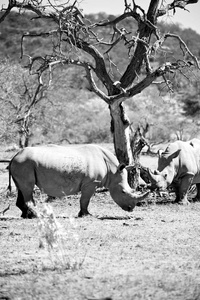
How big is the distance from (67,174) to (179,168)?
11.6 ft

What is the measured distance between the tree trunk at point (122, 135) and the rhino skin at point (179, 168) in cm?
77

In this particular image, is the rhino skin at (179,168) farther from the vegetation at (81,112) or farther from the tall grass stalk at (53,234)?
the vegetation at (81,112)

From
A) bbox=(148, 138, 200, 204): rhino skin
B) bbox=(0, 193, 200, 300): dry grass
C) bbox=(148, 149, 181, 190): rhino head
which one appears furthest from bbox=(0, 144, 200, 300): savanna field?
bbox=(148, 138, 200, 204): rhino skin

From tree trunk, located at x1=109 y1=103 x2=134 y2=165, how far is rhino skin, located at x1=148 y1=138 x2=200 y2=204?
770 mm

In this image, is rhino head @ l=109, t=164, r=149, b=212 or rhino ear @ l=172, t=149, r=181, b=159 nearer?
rhino head @ l=109, t=164, r=149, b=212

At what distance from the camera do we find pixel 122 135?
14148 millimetres

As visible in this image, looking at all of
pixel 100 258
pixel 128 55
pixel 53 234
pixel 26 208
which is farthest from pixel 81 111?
pixel 53 234

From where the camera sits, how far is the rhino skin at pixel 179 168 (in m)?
13.3

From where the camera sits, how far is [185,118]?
42.3 m

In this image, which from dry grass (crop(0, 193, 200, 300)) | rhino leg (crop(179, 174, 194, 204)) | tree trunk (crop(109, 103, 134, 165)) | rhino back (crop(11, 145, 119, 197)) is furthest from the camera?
tree trunk (crop(109, 103, 134, 165))

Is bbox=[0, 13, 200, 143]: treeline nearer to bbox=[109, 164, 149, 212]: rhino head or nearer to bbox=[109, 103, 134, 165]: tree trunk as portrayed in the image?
Result: bbox=[109, 103, 134, 165]: tree trunk

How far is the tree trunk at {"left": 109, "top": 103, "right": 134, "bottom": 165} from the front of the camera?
14.0 metres

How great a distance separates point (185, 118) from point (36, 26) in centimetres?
2841

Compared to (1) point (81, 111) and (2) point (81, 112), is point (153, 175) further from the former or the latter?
(1) point (81, 111)
